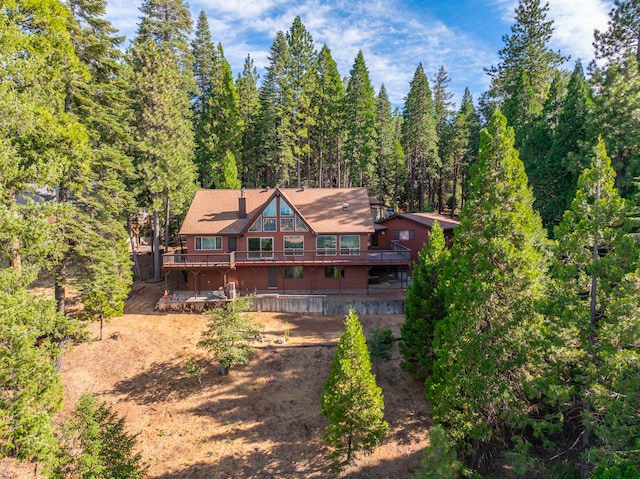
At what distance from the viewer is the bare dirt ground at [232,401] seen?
47.9 ft

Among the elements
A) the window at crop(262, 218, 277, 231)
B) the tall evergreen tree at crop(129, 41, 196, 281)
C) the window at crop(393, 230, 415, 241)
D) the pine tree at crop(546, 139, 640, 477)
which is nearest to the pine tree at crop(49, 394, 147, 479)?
the pine tree at crop(546, 139, 640, 477)

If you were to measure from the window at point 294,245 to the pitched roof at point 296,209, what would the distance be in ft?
4.77

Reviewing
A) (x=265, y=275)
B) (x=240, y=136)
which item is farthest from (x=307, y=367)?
(x=240, y=136)

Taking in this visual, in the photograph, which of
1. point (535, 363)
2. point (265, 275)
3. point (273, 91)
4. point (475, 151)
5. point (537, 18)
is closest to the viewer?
point (535, 363)

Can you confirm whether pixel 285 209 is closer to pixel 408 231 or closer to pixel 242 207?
pixel 242 207

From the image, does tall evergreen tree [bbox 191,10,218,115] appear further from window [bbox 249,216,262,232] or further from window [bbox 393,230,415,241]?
window [bbox 393,230,415,241]

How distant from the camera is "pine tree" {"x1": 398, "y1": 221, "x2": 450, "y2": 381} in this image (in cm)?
1698

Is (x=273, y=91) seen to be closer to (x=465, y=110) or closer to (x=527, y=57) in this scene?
(x=527, y=57)

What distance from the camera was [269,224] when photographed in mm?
27172

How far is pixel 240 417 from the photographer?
16.8 meters

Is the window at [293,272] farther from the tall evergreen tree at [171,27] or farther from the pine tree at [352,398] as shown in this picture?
the tall evergreen tree at [171,27]

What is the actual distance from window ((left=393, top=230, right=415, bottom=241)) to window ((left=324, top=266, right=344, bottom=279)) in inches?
271

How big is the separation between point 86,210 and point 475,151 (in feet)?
140

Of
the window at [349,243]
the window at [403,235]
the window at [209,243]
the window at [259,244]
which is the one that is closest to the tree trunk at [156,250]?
the window at [209,243]
